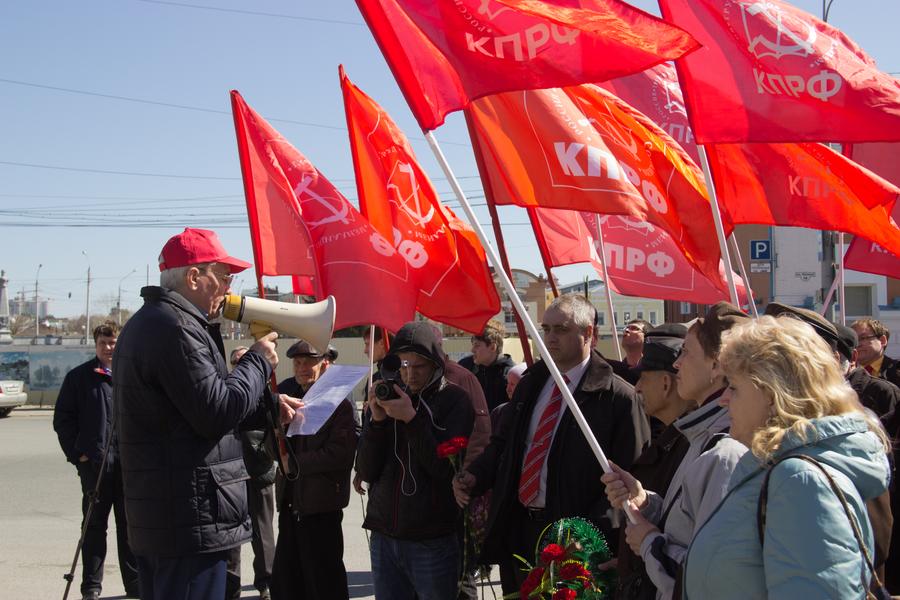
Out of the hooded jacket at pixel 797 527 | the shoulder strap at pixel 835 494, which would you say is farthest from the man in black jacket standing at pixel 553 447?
the shoulder strap at pixel 835 494

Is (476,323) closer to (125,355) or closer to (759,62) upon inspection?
(759,62)

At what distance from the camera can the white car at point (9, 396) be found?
88.6 ft

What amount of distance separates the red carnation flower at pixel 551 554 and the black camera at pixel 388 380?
1.62m

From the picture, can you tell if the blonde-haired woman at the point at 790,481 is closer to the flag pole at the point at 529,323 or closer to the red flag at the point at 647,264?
the flag pole at the point at 529,323

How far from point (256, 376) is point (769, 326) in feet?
7.14

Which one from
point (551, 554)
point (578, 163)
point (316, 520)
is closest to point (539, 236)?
point (578, 163)

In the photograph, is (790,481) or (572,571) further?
(572,571)

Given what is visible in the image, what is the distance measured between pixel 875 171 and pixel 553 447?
4.31 m

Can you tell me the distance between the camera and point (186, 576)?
3760mm

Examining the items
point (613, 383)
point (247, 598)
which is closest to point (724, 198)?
point (613, 383)

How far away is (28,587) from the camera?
709 cm

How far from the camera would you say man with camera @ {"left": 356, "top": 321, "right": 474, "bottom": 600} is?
482 centimetres

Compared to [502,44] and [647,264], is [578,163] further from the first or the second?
[647,264]

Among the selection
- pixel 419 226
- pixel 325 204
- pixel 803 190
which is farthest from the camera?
pixel 325 204
